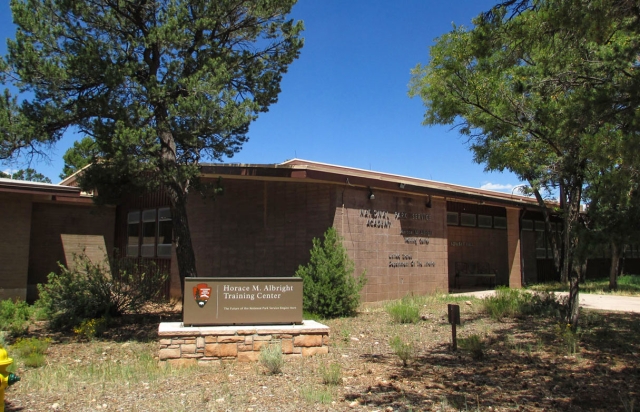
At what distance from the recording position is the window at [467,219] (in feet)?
64.0

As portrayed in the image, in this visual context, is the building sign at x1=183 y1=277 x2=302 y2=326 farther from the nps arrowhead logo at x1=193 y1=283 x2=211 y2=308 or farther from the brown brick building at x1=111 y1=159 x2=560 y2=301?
the brown brick building at x1=111 y1=159 x2=560 y2=301

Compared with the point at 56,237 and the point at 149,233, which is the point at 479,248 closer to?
the point at 149,233

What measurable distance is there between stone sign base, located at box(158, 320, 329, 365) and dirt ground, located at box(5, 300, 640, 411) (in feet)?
0.71

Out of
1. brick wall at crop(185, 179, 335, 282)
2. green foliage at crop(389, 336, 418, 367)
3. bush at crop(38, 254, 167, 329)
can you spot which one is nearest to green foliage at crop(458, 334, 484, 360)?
green foliage at crop(389, 336, 418, 367)

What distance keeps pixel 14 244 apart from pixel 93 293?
14.7 feet

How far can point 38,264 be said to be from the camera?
53.9 feet

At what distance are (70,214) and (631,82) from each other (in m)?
16.4

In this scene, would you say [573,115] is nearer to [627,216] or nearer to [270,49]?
[627,216]

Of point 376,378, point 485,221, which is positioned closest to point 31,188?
point 376,378

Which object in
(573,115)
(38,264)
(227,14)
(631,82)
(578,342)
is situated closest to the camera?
(631,82)

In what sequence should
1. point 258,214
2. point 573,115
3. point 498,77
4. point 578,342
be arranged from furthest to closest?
point 258,214, point 498,77, point 578,342, point 573,115

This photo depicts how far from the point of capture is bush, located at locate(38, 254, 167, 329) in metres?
10.9

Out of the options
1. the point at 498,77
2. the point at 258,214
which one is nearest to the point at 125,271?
the point at 258,214

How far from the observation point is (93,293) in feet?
36.5
